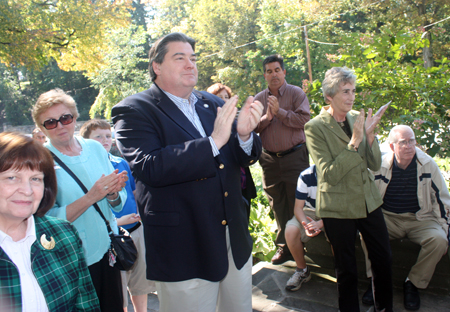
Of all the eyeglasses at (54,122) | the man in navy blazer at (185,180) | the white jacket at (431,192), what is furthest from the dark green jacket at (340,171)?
the eyeglasses at (54,122)

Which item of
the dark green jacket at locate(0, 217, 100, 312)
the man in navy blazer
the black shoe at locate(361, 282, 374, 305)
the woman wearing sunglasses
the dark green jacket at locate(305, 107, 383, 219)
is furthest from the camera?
the black shoe at locate(361, 282, 374, 305)

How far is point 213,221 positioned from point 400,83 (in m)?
3.51

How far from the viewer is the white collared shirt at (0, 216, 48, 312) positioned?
142 cm

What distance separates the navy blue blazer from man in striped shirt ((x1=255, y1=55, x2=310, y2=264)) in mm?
2154

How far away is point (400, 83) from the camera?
4.37 meters

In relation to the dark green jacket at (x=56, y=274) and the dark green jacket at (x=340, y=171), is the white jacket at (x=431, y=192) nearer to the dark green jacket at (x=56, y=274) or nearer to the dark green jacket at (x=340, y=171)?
the dark green jacket at (x=340, y=171)

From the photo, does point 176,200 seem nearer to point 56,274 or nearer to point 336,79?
point 56,274

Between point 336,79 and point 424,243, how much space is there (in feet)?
5.59

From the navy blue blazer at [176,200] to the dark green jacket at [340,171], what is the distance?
1127 mm

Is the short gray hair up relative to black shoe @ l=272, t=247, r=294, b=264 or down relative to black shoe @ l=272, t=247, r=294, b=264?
up

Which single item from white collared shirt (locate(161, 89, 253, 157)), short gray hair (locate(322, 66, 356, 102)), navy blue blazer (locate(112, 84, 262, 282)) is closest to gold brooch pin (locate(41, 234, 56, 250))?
navy blue blazer (locate(112, 84, 262, 282))

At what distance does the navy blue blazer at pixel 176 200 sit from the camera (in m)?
1.79

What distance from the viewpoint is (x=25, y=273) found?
1.44 meters

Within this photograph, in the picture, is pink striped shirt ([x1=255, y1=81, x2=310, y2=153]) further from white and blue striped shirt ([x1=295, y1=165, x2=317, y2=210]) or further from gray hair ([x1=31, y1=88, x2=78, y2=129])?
gray hair ([x1=31, y1=88, x2=78, y2=129])
